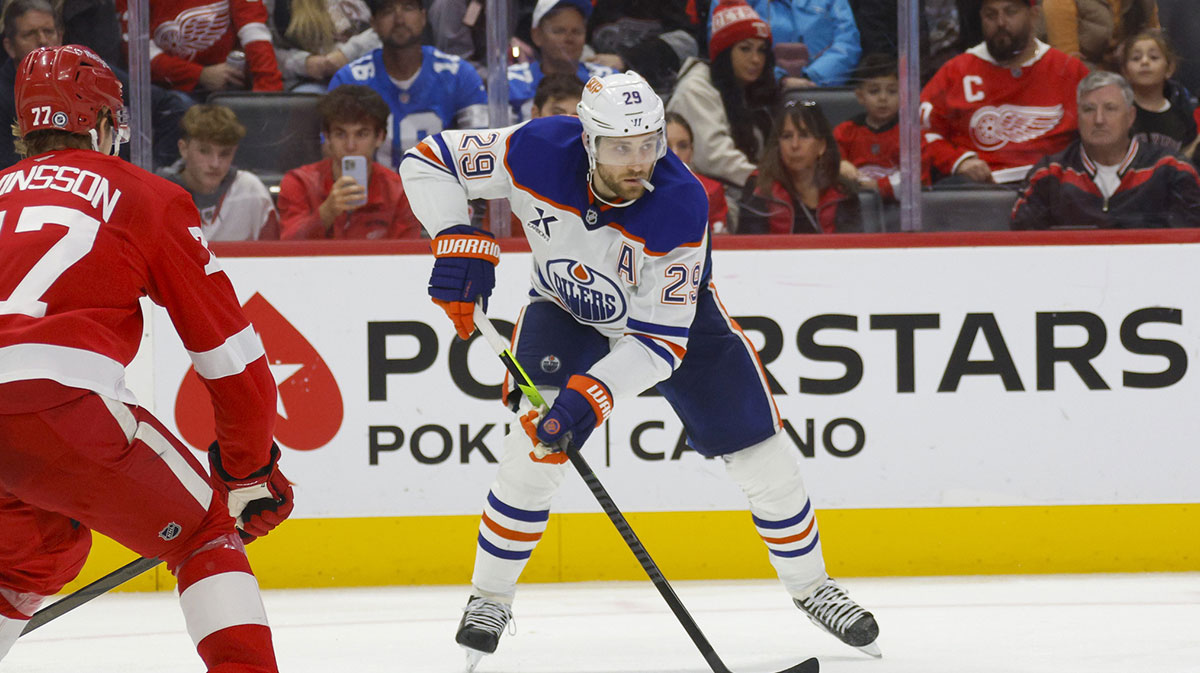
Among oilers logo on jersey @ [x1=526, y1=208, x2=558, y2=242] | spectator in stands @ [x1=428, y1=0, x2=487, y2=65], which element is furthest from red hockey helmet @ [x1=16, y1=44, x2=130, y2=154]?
spectator in stands @ [x1=428, y1=0, x2=487, y2=65]

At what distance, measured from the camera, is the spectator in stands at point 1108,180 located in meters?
3.76

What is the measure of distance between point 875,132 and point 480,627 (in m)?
1.87

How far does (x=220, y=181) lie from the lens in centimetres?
368

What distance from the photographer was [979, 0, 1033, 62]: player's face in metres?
3.82

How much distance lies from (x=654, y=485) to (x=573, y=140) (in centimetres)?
121

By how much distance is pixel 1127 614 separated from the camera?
3189 millimetres

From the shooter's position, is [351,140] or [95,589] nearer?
[95,589]

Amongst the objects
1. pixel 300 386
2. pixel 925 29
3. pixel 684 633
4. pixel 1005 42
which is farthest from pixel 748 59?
pixel 684 633

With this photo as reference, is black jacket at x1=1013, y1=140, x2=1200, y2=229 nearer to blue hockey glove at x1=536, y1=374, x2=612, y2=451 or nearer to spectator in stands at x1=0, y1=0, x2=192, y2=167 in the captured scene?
blue hockey glove at x1=536, y1=374, x2=612, y2=451

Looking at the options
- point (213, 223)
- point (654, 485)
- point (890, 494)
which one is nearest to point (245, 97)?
point (213, 223)

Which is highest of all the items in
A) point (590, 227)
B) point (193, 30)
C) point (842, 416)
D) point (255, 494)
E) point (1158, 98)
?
point (193, 30)

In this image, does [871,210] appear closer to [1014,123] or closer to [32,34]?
[1014,123]

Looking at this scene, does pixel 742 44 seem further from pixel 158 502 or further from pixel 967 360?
pixel 158 502

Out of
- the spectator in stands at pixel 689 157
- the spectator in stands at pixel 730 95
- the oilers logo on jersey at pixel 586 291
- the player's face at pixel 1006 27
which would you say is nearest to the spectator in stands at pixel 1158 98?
the player's face at pixel 1006 27
